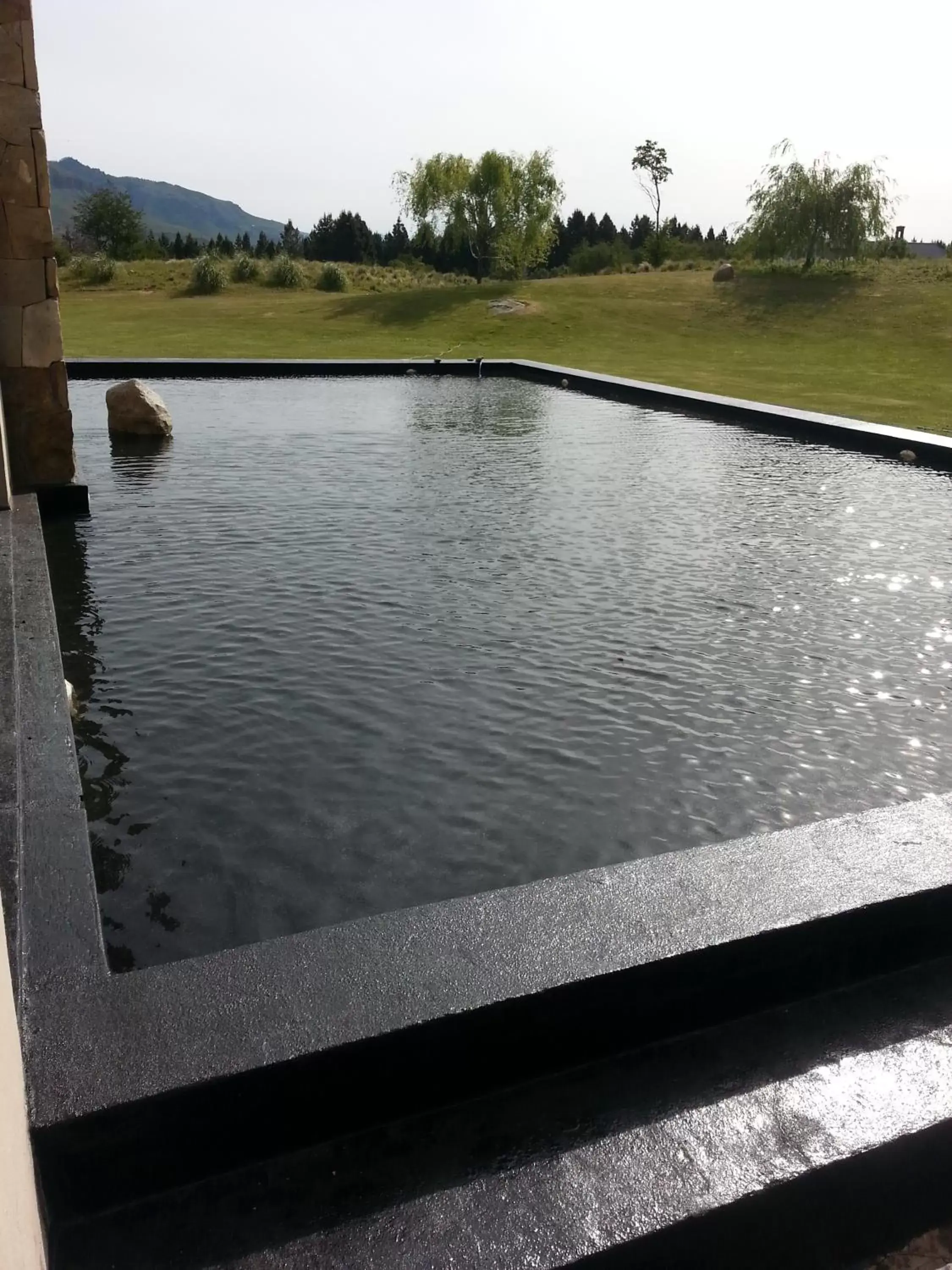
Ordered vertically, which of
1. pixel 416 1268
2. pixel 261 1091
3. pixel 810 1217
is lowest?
pixel 810 1217

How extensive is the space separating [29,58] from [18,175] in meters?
0.71

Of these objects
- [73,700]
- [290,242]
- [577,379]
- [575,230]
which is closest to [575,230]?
[575,230]

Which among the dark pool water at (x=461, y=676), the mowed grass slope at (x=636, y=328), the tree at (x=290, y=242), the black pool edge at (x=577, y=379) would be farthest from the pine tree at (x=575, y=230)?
the dark pool water at (x=461, y=676)

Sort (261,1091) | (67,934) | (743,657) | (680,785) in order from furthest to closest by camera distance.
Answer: (743,657), (680,785), (67,934), (261,1091)

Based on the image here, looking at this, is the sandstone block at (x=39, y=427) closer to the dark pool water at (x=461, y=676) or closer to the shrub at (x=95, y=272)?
the dark pool water at (x=461, y=676)

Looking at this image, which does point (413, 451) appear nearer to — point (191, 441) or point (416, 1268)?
point (191, 441)

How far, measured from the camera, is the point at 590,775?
11.9 feet

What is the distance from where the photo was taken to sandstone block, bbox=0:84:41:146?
6383 mm

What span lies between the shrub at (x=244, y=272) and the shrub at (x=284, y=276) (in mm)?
597

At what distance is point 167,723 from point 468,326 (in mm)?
26121

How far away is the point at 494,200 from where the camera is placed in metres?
45.7

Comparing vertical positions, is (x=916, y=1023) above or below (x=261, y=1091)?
below

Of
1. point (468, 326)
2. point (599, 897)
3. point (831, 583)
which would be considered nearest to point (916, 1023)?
point (599, 897)

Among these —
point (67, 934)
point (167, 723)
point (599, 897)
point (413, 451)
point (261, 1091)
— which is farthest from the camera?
point (413, 451)
